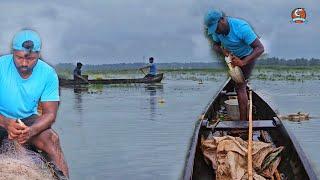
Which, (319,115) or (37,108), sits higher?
(37,108)

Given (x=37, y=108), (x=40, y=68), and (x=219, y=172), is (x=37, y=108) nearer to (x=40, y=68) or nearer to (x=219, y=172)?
(x=40, y=68)

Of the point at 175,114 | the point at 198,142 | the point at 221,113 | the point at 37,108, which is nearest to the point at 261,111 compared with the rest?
the point at 221,113

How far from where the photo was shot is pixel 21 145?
12.9ft

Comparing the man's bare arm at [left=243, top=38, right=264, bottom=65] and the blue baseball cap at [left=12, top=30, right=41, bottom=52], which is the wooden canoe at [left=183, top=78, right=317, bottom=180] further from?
the blue baseball cap at [left=12, top=30, right=41, bottom=52]

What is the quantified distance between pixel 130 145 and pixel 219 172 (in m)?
5.27

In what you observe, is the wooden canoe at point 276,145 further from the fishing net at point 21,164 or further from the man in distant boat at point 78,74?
the man in distant boat at point 78,74

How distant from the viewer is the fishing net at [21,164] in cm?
346

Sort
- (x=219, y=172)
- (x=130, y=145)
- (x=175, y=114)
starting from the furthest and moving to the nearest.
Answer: (x=175, y=114), (x=130, y=145), (x=219, y=172)

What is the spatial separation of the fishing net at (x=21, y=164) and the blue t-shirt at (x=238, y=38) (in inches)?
122

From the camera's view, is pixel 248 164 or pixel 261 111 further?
pixel 261 111

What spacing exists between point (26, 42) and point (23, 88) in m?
0.40

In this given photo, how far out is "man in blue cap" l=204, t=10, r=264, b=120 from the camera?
610 centimetres

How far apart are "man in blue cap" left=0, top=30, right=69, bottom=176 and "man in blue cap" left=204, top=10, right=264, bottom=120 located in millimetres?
2346

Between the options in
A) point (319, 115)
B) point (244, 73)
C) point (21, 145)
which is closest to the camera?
point (21, 145)
